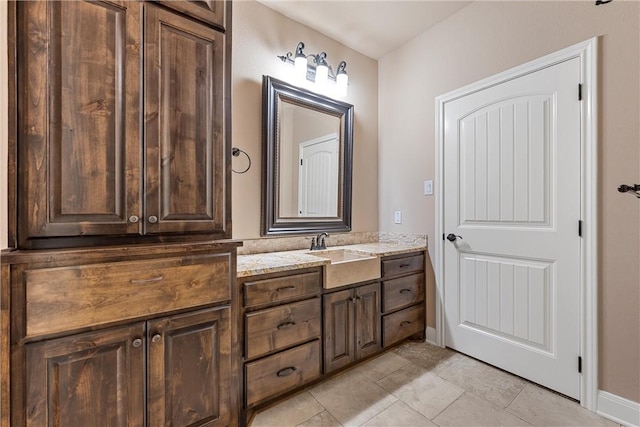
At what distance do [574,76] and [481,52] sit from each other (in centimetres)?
68

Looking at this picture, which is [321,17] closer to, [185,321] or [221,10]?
[221,10]

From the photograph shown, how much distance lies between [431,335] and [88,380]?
2363 millimetres

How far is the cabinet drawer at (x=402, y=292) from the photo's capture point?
223 centimetres

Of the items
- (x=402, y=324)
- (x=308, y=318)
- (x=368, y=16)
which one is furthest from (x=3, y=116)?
(x=402, y=324)

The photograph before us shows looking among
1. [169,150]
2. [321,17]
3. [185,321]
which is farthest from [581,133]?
[185,321]

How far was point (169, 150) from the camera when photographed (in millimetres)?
1272

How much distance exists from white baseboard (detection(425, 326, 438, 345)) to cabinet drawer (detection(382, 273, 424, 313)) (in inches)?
10.5

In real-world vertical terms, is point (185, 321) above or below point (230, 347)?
above

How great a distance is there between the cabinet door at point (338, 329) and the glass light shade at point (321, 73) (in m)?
1.69

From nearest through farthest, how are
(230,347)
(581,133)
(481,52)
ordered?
(230,347) → (581,133) → (481,52)

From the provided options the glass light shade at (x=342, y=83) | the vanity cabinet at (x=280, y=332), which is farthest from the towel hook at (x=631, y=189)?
the glass light shade at (x=342, y=83)

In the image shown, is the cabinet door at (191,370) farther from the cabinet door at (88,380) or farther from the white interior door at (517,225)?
the white interior door at (517,225)

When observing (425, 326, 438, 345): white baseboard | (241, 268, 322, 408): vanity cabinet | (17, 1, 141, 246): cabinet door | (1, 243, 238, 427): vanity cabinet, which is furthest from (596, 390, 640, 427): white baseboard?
(17, 1, 141, 246): cabinet door

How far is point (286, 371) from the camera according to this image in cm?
169
